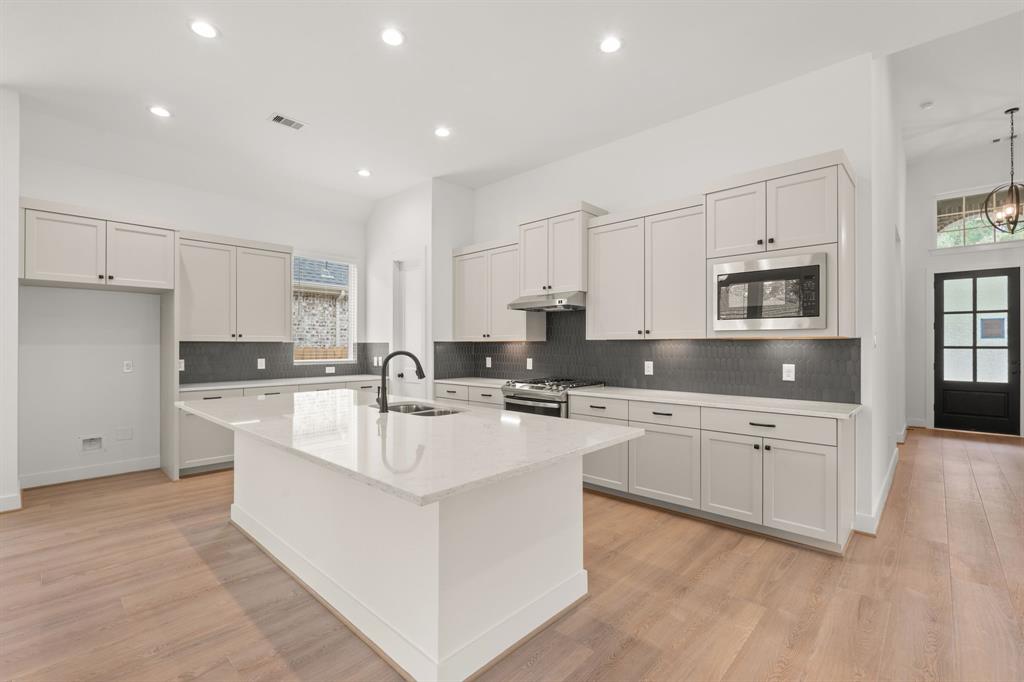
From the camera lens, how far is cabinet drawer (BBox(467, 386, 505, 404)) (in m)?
4.72

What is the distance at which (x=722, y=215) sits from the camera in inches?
133

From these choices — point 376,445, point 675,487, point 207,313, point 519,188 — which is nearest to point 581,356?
point 675,487

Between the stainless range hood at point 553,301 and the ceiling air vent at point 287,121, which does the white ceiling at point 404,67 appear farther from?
the stainless range hood at point 553,301

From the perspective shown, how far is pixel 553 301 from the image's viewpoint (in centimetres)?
436

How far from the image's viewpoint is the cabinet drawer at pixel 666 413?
3.34m

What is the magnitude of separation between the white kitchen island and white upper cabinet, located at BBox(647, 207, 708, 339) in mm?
1753

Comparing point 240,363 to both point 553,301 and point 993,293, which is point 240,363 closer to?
point 553,301

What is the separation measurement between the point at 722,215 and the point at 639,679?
2890mm

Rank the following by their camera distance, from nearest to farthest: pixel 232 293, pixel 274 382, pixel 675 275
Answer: pixel 675 275 < pixel 232 293 < pixel 274 382

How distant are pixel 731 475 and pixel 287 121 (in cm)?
445

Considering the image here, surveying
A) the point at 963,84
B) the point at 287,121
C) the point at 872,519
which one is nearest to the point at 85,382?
the point at 287,121

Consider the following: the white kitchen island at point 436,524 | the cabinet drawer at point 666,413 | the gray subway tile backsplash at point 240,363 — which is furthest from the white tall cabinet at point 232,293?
the cabinet drawer at point 666,413

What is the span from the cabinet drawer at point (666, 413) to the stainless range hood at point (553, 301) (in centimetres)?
109

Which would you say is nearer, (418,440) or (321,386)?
(418,440)
